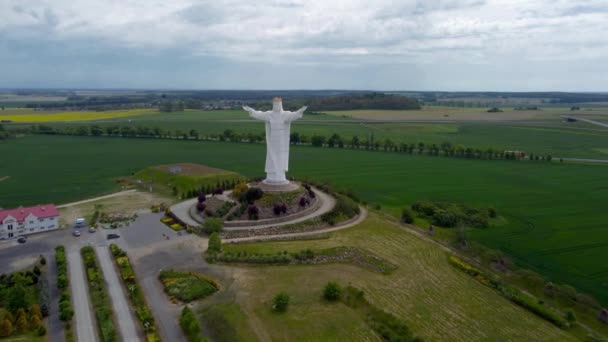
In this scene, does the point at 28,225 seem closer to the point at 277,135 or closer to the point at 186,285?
the point at 186,285

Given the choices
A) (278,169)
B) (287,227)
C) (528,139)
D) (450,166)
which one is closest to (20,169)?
(278,169)

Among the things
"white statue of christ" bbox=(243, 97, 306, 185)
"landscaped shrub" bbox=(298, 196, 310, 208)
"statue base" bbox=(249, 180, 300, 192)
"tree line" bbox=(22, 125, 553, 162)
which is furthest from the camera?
"tree line" bbox=(22, 125, 553, 162)

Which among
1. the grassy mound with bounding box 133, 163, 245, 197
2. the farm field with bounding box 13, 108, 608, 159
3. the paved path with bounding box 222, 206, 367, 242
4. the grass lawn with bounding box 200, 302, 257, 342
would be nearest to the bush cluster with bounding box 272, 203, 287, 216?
the paved path with bounding box 222, 206, 367, 242

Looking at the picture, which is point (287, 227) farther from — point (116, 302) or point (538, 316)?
point (538, 316)

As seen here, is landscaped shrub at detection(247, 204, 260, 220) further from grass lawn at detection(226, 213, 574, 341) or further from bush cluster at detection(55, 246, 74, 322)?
bush cluster at detection(55, 246, 74, 322)

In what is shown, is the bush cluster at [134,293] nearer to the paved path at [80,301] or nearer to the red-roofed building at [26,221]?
the paved path at [80,301]

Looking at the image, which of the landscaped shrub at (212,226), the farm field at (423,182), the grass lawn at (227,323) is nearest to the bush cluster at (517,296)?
the farm field at (423,182)

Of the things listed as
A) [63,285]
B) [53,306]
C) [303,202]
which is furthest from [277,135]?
[53,306]
